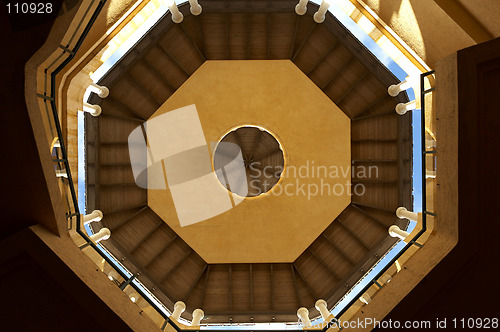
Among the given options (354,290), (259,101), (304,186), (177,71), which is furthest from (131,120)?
(354,290)

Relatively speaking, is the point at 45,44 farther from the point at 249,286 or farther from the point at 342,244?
the point at 342,244

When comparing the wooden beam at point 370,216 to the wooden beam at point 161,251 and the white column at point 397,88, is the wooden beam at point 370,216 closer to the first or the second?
the white column at point 397,88

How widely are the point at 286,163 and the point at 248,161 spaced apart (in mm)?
2508

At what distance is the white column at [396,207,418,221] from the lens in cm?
1212

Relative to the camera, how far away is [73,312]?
682 cm

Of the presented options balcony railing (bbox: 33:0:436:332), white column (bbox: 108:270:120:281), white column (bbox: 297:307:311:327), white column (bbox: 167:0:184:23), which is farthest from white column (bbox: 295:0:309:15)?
white column (bbox: 297:307:311:327)

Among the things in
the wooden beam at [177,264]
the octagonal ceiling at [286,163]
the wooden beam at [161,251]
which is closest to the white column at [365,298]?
the octagonal ceiling at [286,163]

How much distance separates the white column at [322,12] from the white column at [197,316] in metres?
13.1

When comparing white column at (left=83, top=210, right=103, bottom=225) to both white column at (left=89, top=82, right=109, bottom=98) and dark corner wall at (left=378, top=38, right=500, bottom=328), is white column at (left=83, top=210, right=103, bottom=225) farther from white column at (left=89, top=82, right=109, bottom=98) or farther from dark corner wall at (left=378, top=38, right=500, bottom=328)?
dark corner wall at (left=378, top=38, right=500, bottom=328)

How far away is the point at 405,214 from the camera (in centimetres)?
1269

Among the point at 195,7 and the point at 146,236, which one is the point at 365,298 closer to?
the point at 146,236

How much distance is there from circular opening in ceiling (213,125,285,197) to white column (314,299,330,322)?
5.79 metres

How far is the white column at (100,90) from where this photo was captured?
12312mm

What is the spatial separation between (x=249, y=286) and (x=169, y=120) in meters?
8.56
